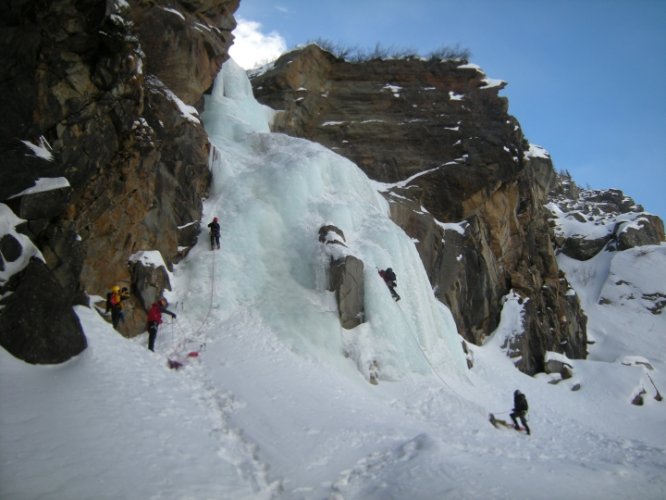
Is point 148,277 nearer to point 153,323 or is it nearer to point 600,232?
point 153,323

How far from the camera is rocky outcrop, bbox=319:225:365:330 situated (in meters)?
14.6

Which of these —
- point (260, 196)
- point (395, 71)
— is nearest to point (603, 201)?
point (395, 71)

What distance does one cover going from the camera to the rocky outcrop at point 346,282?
14.6m

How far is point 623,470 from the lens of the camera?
26.6ft

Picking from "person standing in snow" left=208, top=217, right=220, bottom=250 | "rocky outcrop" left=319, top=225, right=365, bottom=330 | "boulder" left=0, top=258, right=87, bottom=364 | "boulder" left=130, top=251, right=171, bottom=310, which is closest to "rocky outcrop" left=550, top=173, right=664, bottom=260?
"rocky outcrop" left=319, top=225, right=365, bottom=330

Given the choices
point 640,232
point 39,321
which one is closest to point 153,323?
point 39,321

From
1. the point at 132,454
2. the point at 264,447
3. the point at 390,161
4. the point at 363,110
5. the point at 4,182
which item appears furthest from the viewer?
the point at 363,110

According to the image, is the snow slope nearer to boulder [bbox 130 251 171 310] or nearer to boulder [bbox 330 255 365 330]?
boulder [bbox 330 255 365 330]

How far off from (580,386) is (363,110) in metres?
18.8

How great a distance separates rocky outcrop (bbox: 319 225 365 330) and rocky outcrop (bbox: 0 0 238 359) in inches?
179

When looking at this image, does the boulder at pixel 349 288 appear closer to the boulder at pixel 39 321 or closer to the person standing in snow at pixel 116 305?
the person standing in snow at pixel 116 305

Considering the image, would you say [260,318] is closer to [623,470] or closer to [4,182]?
[4,182]

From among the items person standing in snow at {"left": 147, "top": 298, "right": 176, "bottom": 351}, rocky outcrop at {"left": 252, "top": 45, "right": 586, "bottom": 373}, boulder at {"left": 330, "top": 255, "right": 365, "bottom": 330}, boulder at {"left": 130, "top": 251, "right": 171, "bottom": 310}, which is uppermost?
rocky outcrop at {"left": 252, "top": 45, "right": 586, "bottom": 373}

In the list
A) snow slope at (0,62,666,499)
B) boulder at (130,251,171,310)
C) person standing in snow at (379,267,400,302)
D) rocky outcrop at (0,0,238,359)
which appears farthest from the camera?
person standing in snow at (379,267,400,302)
